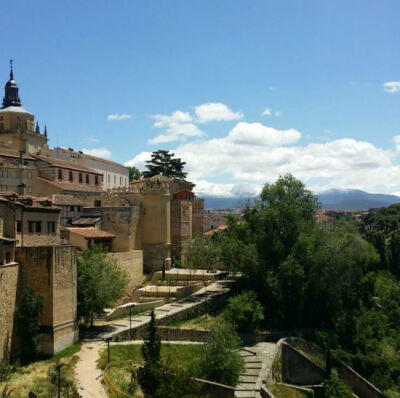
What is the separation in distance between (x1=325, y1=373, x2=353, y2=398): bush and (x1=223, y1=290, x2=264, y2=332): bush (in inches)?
243

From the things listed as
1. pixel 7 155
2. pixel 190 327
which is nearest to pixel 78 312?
pixel 190 327

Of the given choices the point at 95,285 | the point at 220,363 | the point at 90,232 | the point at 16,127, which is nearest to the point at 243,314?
the point at 220,363

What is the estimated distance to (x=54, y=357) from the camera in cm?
2658

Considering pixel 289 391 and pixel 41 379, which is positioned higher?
pixel 41 379

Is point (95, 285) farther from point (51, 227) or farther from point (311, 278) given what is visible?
point (311, 278)

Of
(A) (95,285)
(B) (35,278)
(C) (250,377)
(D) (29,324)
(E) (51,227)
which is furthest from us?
(E) (51,227)

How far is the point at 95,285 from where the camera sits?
3134 cm

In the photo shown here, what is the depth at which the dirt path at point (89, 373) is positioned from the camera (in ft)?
75.7

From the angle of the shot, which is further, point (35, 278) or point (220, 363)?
point (35, 278)

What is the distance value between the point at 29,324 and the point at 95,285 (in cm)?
580

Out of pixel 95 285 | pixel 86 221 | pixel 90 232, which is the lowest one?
pixel 95 285

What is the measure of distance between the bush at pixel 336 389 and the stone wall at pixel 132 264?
53.1 feet

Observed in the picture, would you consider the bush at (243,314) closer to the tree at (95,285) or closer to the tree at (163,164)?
the tree at (95,285)

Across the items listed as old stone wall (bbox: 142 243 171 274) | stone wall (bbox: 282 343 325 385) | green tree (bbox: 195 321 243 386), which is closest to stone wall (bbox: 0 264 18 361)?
Result: green tree (bbox: 195 321 243 386)
